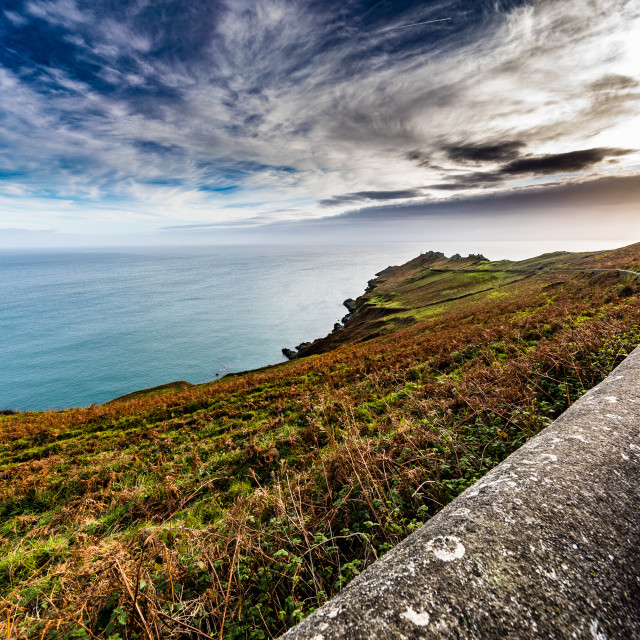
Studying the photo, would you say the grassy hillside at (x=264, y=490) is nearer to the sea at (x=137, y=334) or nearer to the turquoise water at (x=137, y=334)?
the sea at (x=137, y=334)

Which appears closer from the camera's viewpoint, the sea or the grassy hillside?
the grassy hillside

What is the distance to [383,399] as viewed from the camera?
1058 centimetres

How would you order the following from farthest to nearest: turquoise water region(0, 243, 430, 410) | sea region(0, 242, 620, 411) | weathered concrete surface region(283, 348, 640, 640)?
turquoise water region(0, 243, 430, 410)
sea region(0, 242, 620, 411)
weathered concrete surface region(283, 348, 640, 640)

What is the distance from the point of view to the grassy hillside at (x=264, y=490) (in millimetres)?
3250

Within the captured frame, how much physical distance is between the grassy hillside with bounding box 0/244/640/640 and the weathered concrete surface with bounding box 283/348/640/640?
1710 mm

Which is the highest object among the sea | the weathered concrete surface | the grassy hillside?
the weathered concrete surface

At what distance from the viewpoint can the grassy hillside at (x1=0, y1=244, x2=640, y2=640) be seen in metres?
3.25

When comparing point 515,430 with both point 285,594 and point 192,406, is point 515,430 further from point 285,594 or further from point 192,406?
point 192,406

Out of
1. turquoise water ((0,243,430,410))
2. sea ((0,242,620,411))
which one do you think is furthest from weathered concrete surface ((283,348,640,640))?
sea ((0,242,620,411))

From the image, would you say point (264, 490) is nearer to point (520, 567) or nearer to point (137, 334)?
point (520, 567)

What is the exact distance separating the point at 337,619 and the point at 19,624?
4.57 metres

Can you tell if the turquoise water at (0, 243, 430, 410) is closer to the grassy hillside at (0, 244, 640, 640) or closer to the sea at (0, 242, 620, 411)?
the sea at (0, 242, 620, 411)

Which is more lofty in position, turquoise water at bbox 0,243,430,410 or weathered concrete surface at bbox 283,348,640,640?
weathered concrete surface at bbox 283,348,640,640

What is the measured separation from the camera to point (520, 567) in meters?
1.61
